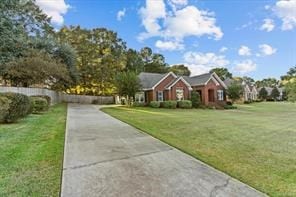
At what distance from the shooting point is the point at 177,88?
115 ft

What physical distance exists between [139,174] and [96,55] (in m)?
44.0

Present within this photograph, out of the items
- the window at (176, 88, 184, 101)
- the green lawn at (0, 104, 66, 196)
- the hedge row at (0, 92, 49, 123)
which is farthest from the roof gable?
the green lawn at (0, 104, 66, 196)

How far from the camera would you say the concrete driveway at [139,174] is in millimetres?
4160

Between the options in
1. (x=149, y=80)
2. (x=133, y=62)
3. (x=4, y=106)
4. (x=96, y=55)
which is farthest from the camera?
(x=133, y=62)

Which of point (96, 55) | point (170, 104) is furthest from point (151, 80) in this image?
point (96, 55)

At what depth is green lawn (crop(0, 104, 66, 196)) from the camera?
4229 mm

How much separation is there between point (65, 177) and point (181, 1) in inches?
673

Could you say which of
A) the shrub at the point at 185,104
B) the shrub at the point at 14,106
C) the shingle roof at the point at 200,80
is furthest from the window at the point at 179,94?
the shrub at the point at 14,106

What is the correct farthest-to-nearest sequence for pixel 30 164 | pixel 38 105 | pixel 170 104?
1. pixel 170 104
2. pixel 38 105
3. pixel 30 164

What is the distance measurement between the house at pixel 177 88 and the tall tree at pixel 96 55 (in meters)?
10.0

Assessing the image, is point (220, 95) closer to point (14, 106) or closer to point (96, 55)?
point (96, 55)

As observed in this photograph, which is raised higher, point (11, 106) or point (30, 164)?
point (11, 106)

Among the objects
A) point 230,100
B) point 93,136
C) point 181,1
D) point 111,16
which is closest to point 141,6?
point 181,1

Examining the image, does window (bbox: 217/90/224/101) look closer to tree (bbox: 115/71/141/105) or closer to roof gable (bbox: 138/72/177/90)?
roof gable (bbox: 138/72/177/90)
